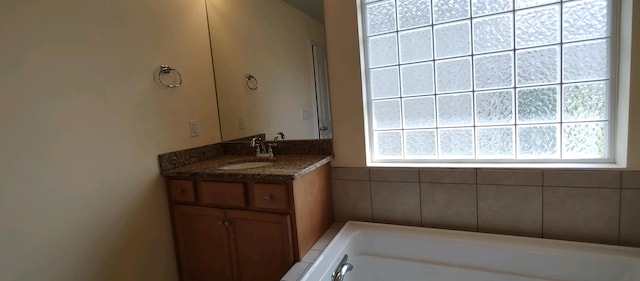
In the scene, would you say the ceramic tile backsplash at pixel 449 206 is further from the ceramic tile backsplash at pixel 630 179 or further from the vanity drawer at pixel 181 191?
the vanity drawer at pixel 181 191

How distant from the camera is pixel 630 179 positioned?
1381 millimetres

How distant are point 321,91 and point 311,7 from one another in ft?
1.74

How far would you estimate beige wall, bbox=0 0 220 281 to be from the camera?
118 cm

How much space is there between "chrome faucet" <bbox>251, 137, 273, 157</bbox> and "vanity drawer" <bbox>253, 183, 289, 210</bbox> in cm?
51

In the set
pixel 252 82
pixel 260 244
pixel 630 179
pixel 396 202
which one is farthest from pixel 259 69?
pixel 630 179

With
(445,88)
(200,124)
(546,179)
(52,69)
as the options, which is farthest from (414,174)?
(52,69)

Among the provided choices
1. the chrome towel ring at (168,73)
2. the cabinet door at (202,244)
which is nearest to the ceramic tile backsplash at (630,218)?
the cabinet door at (202,244)

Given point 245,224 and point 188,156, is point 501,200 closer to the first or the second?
point 245,224

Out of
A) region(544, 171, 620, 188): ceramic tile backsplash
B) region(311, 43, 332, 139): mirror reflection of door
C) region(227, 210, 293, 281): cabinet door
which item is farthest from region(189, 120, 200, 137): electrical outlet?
region(544, 171, 620, 188): ceramic tile backsplash

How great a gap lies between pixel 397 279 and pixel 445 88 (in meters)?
1.11

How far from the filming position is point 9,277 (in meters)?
1.17

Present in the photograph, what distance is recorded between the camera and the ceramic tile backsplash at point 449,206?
65.7 inches

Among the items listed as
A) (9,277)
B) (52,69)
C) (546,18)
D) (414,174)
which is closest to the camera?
(9,277)

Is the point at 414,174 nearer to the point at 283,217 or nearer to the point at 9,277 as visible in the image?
the point at 283,217
